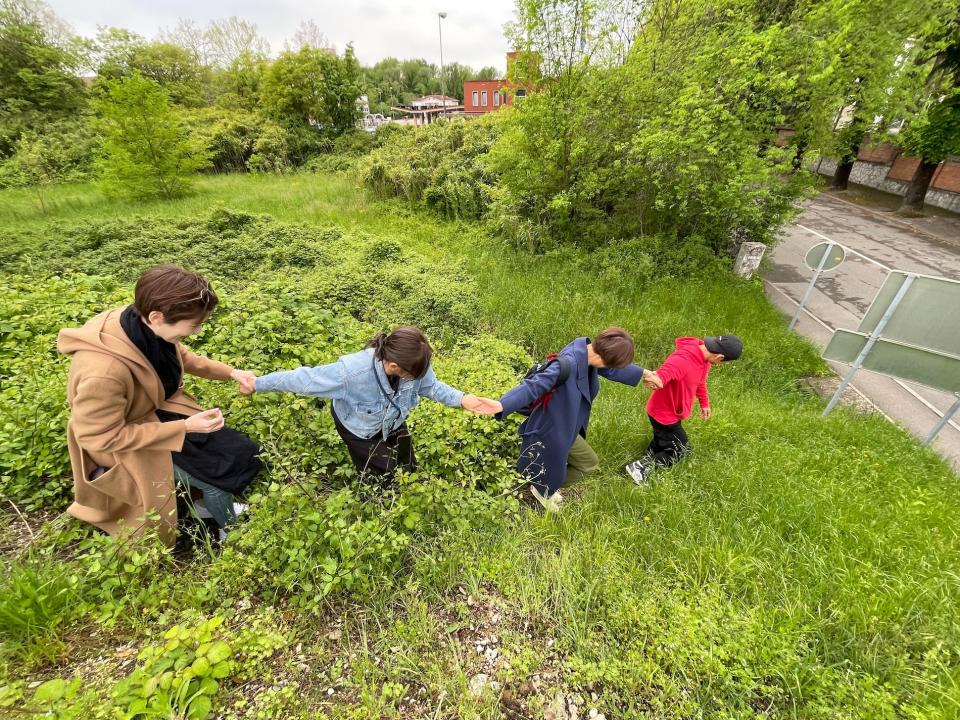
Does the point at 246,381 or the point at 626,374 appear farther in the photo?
the point at 626,374

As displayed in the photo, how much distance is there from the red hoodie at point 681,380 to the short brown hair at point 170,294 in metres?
3.58

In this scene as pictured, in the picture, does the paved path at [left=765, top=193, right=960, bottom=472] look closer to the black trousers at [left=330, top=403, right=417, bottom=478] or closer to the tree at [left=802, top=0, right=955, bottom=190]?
the tree at [left=802, top=0, right=955, bottom=190]

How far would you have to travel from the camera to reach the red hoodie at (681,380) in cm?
368

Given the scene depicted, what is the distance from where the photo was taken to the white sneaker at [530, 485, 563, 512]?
320cm

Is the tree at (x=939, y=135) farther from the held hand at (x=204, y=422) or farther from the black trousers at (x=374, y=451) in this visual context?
the held hand at (x=204, y=422)

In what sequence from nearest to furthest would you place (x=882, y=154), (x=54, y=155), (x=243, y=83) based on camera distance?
1. (x=54, y=155)
2. (x=882, y=154)
3. (x=243, y=83)

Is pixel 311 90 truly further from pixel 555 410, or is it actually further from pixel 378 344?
pixel 555 410

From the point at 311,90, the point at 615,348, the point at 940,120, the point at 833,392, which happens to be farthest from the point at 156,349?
the point at 311,90

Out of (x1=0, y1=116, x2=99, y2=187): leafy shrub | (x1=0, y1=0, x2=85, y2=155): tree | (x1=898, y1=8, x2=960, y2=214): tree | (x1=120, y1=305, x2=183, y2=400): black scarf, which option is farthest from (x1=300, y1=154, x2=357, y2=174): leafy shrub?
(x1=898, y1=8, x2=960, y2=214): tree

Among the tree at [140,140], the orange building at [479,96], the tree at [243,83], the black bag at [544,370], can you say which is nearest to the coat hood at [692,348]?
the black bag at [544,370]

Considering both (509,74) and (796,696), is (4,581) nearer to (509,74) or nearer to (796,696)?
(796,696)

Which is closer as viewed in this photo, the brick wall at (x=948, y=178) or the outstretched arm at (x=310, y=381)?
the outstretched arm at (x=310, y=381)

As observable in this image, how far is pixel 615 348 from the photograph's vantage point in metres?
2.86

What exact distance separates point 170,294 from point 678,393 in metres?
3.92
